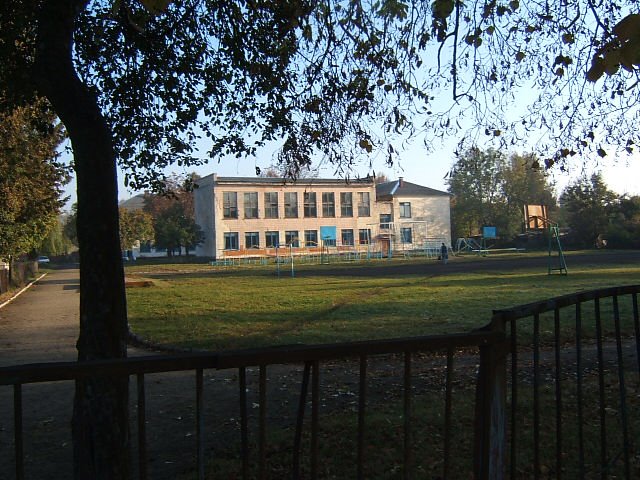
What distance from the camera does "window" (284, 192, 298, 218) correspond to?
6656 cm

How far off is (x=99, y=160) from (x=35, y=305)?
60.8 feet

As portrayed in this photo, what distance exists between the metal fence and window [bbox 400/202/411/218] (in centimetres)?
6041

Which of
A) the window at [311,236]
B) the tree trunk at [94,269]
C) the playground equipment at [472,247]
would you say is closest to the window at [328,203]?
the window at [311,236]

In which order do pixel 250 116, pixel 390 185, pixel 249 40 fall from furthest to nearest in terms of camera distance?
pixel 390 185, pixel 250 116, pixel 249 40

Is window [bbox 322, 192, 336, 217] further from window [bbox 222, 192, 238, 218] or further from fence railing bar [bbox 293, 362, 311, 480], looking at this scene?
fence railing bar [bbox 293, 362, 311, 480]

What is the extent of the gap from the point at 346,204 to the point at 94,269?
215 ft

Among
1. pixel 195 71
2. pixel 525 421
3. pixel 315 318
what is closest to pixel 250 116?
pixel 195 71

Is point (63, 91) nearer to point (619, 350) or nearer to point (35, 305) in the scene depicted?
point (619, 350)

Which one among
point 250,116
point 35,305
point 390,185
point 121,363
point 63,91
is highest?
point 390,185

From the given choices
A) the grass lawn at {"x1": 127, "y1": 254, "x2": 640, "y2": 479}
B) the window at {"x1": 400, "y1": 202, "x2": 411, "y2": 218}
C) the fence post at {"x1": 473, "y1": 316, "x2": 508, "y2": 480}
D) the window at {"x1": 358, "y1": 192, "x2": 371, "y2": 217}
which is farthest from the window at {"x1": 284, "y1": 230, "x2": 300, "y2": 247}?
the fence post at {"x1": 473, "y1": 316, "x2": 508, "y2": 480}

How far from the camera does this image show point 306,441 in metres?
5.38

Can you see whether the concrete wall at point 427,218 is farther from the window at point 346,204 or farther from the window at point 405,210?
the window at point 346,204

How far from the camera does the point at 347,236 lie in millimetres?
69500

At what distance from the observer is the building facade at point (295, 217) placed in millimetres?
64000
